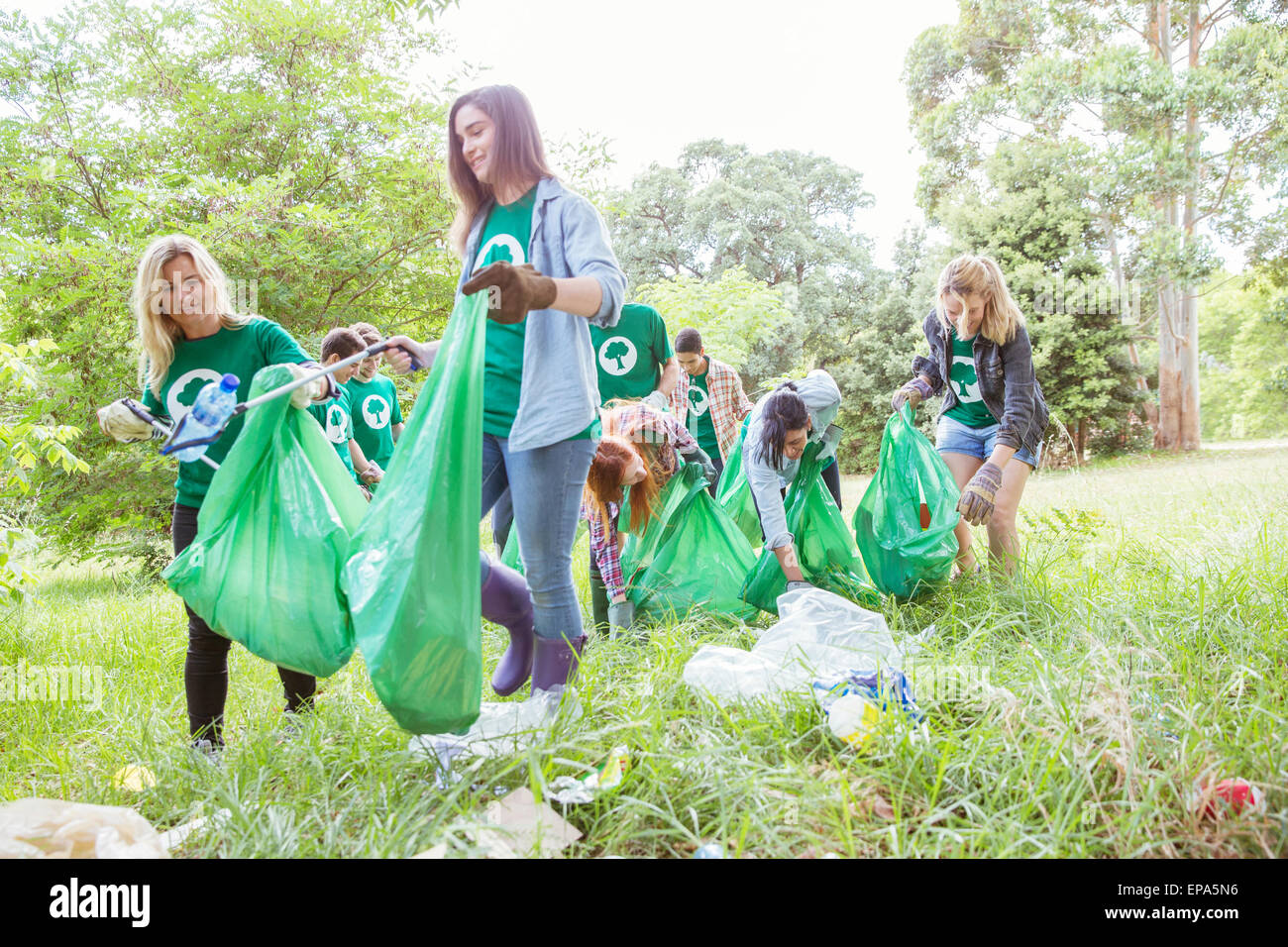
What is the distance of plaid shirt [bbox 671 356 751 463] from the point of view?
3768 millimetres

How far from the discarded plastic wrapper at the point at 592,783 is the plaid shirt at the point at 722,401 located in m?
2.38

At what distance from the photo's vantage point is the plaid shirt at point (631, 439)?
2.69 metres

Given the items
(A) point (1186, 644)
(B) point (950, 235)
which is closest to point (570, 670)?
(A) point (1186, 644)

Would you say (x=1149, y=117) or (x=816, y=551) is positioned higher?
(x=1149, y=117)

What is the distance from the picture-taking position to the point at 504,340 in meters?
1.71

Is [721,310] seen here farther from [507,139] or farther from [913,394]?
[507,139]

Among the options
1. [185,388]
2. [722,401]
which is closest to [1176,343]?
[722,401]

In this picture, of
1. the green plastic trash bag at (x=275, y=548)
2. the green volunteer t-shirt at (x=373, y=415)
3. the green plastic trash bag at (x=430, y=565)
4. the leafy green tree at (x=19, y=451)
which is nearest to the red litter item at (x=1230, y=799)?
the green plastic trash bag at (x=430, y=565)

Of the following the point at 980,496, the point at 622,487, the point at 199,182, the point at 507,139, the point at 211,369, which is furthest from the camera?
the point at 199,182

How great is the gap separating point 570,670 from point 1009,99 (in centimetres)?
1570

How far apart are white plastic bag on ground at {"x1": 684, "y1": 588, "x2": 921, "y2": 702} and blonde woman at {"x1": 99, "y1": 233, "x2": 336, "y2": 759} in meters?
1.16

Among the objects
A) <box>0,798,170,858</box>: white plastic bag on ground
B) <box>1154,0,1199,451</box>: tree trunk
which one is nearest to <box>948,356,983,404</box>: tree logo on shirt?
<box>0,798,170,858</box>: white plastic bag on ground

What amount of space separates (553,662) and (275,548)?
0.62 metres

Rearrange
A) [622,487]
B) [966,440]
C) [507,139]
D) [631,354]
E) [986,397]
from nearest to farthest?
[507,139] → [622,487] → [986,397] → [966,440] → [631,354]
